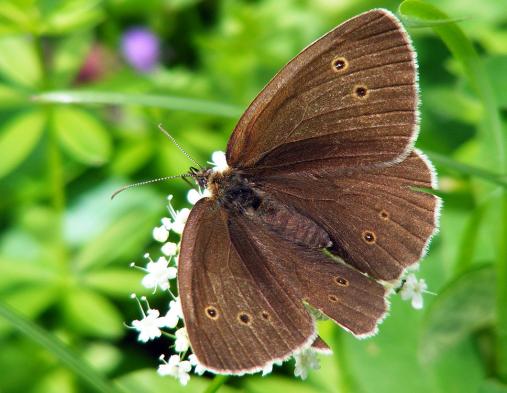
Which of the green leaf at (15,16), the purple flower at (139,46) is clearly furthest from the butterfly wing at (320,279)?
the purple flower at (139,46)

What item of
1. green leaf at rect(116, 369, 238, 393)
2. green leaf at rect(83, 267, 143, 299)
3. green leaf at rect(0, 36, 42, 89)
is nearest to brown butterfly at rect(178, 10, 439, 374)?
green leaf at rect(116, 369, 238, 393)

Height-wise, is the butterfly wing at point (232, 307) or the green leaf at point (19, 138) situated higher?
the butterfly wing at point (232, 307)

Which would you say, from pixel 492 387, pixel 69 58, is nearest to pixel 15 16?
pixel 69 58

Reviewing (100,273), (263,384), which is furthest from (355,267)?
(100,273)

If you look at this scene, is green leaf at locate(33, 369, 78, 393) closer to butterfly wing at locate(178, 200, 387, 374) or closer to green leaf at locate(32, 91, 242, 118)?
green leaf at locate(32, 91, 242, 118)

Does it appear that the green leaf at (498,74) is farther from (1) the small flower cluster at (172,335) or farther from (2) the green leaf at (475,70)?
(1) the small flower cluster at (172,335)

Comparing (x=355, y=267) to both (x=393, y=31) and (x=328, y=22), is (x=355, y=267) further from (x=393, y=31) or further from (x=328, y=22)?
(x=328, y=22)
